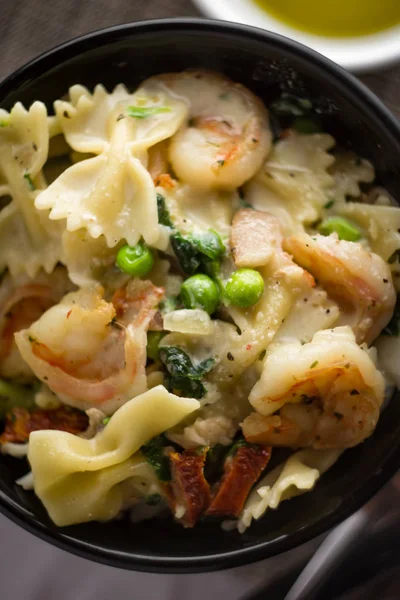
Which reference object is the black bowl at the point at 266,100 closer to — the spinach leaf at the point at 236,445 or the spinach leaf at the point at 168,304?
the spinach leaf at the point at 236,445

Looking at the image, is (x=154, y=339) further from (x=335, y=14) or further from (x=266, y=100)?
(x=335, y=14)

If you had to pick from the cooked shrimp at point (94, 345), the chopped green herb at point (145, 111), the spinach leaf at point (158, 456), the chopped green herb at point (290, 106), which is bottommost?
the spinach leaf at point (158, 456)

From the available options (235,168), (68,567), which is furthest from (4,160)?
(68,567)

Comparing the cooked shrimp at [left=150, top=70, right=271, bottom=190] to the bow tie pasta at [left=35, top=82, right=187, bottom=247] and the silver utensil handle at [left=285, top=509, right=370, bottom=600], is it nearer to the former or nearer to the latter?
the bow tie pasta at [left=35, top=82, right=187, bottom=247]

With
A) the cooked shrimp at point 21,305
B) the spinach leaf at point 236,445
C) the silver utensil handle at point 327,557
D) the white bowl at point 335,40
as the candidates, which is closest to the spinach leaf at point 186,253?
the cooked shrimp at point 21,305

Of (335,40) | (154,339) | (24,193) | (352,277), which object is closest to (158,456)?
(154,339)

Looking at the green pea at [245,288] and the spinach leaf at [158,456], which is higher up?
the green pea at [245,288]
